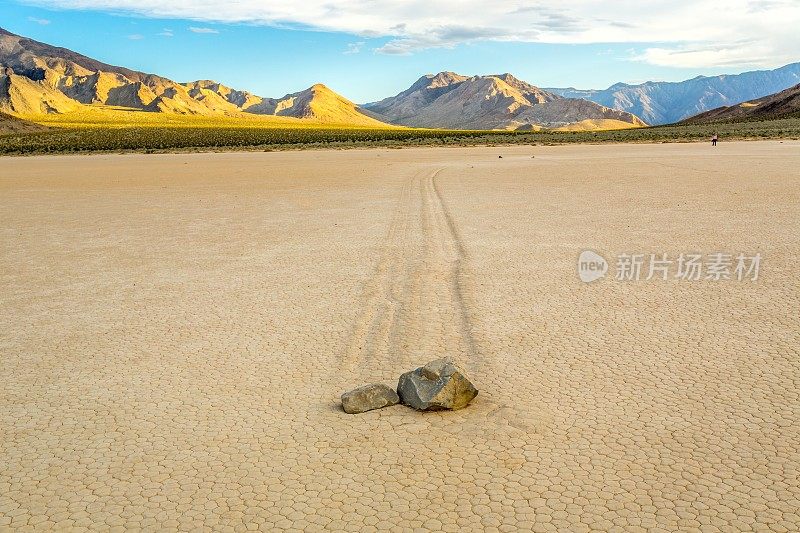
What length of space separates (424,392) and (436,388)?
0.10m

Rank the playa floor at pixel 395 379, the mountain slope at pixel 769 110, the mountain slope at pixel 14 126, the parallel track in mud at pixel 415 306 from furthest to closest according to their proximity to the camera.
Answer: the mountain slope at pixel 769 110 < the mountain slope at pixel 14 126 < the parallel track in mud at pixel 415 306 < the playa floor at pixel 395 379

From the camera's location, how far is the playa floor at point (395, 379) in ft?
13.1

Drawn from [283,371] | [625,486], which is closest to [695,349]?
[625,486]

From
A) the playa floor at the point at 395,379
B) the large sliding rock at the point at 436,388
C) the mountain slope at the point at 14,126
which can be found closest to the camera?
the playa floor at the point at 395,379

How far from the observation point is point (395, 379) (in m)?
5.72

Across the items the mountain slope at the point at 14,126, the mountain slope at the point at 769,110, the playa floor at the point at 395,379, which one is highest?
the mountain slope at the point at 769,110

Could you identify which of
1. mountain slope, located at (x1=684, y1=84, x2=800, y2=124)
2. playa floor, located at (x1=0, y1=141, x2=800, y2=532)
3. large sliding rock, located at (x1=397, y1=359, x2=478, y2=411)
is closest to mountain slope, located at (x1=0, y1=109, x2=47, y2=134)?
playa floor, located at (x1=0, y1=141, x2=800, y2=532)

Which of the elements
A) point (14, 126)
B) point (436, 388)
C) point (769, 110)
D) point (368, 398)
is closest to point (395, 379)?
point (368, 398)

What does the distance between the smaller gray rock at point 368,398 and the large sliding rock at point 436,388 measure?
0.11 meters

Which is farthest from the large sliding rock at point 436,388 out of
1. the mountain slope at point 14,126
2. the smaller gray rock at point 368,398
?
the mountain slope at point 14,126

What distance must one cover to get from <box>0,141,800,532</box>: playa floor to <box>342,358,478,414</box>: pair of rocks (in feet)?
0.36

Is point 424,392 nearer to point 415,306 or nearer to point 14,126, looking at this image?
point 415,306

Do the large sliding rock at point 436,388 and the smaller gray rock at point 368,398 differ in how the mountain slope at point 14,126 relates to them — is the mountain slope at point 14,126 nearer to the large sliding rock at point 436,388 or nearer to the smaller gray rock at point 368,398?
the smaller gray rock at point 368,398

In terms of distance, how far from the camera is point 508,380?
18.8 ft
